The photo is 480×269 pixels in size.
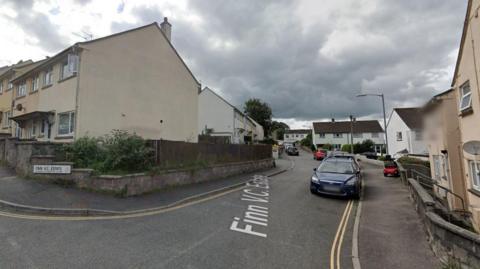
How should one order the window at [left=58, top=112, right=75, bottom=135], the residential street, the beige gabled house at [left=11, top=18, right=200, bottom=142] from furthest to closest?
1. the beige gabled house at [left=11, top=18, right=200, bottom=142]
2. the window at [left=58, top=112, right=75, bottom=135]
3. the residential street

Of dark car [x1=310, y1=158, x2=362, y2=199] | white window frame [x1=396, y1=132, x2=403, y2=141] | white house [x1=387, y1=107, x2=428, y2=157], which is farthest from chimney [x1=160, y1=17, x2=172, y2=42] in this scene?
white window frame [x1=396, y1=132, x2=403, y2=141]

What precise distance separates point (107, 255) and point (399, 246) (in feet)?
20.0

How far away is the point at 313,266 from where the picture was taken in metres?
4.32

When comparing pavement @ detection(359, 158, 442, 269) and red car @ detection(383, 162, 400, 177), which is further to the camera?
red car @ detection(383, 162, 400, 177)

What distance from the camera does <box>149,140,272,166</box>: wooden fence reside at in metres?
10.8

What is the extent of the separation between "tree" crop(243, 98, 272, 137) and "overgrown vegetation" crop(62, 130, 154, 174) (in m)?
50.6

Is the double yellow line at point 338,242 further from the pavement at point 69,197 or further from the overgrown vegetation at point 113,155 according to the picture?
the overgrown vegetation at point 113,155

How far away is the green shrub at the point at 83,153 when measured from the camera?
9594 millimetres

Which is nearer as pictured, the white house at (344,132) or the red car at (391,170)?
the red car at (391,170)

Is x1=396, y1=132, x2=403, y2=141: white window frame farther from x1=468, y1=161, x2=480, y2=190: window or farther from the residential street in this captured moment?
the residential street

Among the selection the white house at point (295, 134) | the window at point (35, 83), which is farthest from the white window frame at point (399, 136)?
the white house at point (295, 134)

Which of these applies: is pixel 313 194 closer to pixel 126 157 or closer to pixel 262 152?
pixel 126 157

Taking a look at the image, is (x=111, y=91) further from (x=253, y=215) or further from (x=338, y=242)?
(x=338, y=242)

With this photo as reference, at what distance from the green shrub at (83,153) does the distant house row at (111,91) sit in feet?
10.6
